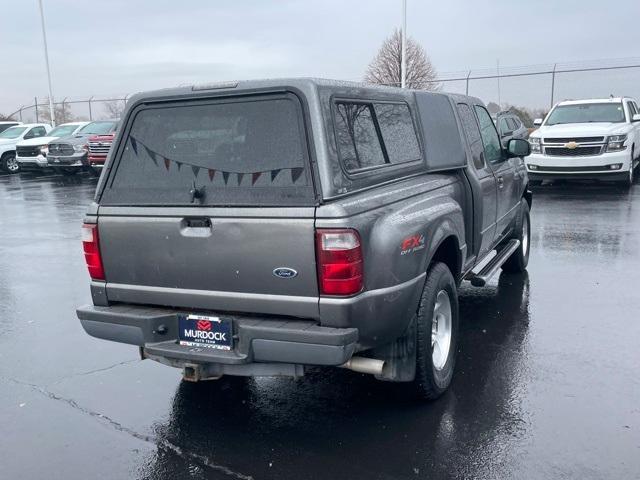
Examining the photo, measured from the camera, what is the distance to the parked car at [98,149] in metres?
22.0

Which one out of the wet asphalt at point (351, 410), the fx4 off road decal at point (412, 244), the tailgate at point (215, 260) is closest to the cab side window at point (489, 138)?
the wet asphalt at point (351, 410)

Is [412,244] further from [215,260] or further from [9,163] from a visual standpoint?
[9,163]

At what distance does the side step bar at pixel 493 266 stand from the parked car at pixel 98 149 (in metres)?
17.8

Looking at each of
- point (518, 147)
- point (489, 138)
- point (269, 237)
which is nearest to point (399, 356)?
point (269, 237)

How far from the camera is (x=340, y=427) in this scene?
3.99 metres

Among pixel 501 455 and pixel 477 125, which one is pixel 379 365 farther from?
pixel 477 125

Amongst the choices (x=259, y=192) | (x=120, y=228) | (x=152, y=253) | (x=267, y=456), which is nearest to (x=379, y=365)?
(x=267, y=456)

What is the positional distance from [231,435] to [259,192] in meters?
1.54

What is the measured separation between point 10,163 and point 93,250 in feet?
81.8

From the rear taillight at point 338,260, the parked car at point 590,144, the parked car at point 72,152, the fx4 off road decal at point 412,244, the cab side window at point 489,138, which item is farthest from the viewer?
the parked car at point 72,152

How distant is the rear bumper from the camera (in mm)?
3381

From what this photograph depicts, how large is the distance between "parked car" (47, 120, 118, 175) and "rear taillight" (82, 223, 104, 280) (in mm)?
19614

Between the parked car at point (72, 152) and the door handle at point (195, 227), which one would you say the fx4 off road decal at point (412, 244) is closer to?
the door handle at point (195, 227)

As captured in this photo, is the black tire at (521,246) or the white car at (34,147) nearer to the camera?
the black tire at (521,246)
